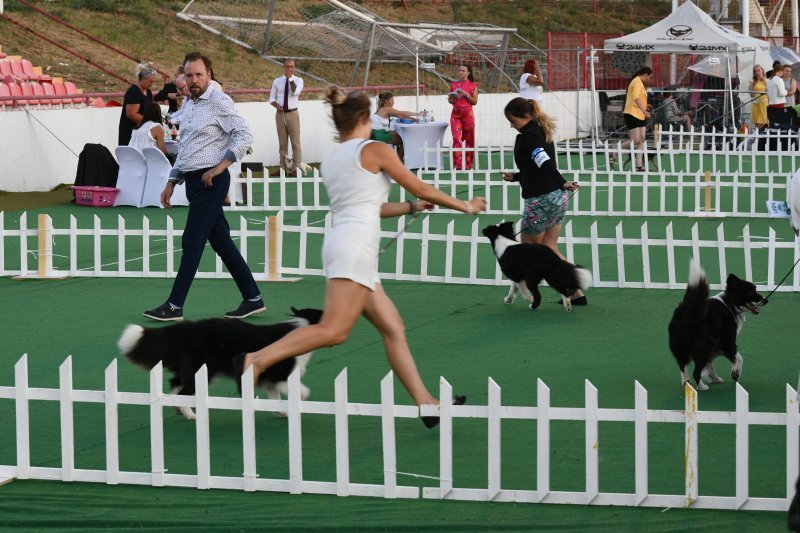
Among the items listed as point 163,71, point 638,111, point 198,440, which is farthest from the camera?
point 163,71

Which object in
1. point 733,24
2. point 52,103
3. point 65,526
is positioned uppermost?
point 733,24

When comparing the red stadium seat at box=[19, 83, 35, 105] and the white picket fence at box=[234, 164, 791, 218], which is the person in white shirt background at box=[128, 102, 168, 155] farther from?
the red stadium seat at box=[19, 83, 35, 105]

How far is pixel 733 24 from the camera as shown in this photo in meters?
36.1

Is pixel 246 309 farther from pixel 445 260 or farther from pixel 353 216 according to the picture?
pixel 353 216

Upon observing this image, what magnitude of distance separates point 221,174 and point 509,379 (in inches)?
102

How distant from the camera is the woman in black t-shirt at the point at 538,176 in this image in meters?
8.73

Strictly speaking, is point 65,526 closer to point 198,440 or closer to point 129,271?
point 198,440

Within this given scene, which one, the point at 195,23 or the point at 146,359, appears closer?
the point at 146,359

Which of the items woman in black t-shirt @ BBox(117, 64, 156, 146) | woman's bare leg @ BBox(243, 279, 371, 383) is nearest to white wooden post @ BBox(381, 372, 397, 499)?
woman's bare leg @ BBox(243, 279, 371, 383)

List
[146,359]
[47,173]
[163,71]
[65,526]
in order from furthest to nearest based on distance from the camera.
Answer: [163,71]
[47,173]
[146,359]
[65,526]

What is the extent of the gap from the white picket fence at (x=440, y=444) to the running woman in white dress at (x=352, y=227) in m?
0.43

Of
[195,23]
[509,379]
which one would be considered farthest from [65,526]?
[195,23]

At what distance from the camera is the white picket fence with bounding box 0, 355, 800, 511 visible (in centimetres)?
447

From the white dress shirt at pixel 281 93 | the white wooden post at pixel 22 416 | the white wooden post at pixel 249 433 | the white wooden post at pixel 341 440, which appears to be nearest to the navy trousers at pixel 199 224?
the white wooden post at pixel 22 416
